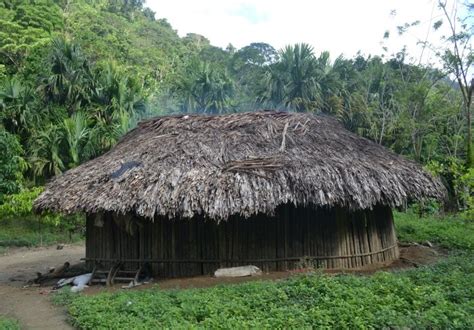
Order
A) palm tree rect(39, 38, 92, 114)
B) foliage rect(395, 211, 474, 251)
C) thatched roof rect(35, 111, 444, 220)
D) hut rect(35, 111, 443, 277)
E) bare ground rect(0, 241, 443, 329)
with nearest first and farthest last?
1. bare ground rect(0, 241, 443, 329)
2. thatched roof rect(35, 111, 444, 220)
3. hut rect(35, 111, 443, 277)
4. foliage rect(395, 211, 474, 251)
5. palm tree rect(39, 38, 92, 114)

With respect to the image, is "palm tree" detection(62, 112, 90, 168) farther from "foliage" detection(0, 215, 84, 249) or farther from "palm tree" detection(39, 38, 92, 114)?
A: "foliage" detection(0, 215, 84, 249)

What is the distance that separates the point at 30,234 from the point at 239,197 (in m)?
12.8

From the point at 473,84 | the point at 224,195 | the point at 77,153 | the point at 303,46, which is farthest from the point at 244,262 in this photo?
the point at 303,46

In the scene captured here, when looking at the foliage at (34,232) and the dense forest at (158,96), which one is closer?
the foliage at (34,232)

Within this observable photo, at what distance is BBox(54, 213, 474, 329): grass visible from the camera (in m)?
5.98

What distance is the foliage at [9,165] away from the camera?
18344mm

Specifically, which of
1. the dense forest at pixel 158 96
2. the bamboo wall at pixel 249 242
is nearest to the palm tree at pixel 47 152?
the dense forest at pixel 158 96

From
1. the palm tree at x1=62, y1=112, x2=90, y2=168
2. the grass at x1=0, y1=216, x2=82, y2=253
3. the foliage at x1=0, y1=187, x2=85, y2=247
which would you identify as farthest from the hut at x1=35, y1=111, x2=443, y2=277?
the palm tree at x1=62, y1=112, x2=90, y2=168

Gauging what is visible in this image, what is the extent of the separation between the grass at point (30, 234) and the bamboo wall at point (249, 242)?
8756 millimetres

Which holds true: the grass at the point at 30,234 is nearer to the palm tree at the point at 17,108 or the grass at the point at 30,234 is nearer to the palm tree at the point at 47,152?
the palm tree at the point at 47,152

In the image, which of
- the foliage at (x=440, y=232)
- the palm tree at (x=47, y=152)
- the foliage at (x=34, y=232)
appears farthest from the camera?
the palm tree at (x=47, y=152)

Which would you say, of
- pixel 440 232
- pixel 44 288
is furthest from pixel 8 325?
pixel 440 232

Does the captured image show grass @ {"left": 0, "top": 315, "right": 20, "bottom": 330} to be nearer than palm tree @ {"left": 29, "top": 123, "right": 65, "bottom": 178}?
Yes

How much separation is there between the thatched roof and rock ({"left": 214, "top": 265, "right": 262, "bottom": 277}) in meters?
1.42
